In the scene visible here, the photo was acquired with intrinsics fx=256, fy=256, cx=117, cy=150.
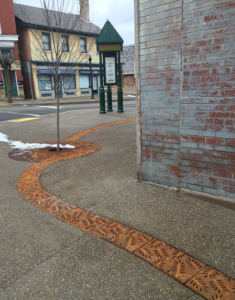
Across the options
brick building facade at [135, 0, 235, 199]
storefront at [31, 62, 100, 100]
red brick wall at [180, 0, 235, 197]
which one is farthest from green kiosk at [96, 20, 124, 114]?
storefront at [31, 62, 100, 100]

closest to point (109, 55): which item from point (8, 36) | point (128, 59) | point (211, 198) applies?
point (211, 198)

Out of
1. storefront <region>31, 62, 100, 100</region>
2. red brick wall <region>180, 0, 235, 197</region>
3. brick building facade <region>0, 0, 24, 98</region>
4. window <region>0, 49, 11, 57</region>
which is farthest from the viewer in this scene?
storefront <region>31, 62, 100, 100</region>

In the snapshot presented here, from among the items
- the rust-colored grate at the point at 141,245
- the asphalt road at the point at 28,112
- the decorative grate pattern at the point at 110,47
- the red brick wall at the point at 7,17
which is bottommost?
the rust-colored grate at the point at 141,245

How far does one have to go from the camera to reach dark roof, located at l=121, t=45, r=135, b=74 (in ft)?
124

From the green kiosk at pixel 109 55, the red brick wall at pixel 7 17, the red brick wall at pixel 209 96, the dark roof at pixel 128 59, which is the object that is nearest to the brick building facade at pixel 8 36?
the red brick wall at pixel 7 17

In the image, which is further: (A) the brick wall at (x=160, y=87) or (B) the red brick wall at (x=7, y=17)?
(B) the red brick wall at (x=7, y=17)

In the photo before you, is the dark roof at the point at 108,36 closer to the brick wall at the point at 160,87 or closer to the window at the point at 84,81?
the brick wall at the point at 160,87

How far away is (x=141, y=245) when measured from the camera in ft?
8.50

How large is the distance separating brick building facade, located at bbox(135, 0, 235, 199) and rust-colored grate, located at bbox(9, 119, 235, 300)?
48.1 inches

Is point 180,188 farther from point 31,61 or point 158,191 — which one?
point 31,61

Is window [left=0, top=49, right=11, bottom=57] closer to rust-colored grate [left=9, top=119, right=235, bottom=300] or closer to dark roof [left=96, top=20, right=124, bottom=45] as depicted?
dark roof [left=96, top=20, right=124, bottom=45]

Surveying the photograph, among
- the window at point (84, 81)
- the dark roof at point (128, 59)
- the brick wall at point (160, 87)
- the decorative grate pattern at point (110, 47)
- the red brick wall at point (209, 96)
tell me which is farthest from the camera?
the dark roof at point (128, 59)

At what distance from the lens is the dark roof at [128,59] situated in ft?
124

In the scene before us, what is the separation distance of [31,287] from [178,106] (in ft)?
8.75
